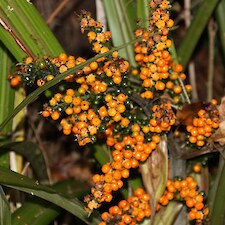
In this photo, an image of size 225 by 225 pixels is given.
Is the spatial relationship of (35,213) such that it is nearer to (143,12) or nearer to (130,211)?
(130,211)

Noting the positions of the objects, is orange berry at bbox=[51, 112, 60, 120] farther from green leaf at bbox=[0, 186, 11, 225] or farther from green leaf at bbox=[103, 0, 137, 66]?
green leaf at bbox=[103, 0, 137, 66]

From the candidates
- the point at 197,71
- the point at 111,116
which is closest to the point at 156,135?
the point at 111,116

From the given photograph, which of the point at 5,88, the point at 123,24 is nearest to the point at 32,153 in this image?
the point at 5,88

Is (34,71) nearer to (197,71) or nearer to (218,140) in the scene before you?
(218,140)

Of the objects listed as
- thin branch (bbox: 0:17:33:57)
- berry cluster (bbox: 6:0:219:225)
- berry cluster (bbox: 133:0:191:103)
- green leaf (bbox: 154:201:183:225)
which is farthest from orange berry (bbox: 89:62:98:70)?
green leaf (bbox: 154:201:183:225)

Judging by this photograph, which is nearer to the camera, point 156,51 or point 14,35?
point 156,51

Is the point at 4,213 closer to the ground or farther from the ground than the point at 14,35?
closer to the ground
